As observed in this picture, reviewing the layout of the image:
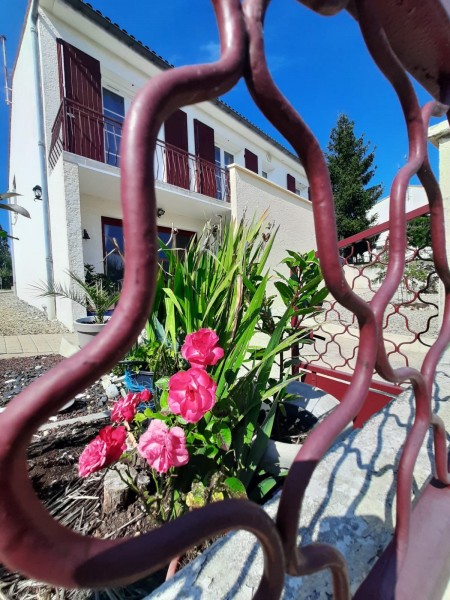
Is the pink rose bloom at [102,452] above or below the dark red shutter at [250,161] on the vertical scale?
below

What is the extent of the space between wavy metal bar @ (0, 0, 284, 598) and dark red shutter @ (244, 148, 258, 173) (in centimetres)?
1082

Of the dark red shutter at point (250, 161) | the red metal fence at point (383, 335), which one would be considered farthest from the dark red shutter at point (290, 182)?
the red metal fence at point (383, 335)

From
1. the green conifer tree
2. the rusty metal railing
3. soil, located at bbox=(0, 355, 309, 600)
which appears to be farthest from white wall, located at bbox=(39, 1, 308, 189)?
the green conifer tree

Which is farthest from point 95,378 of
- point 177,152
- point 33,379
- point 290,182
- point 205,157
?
point 290,182

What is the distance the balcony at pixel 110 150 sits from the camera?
5.17 m

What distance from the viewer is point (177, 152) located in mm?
6953

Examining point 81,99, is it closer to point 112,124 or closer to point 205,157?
point 112,124

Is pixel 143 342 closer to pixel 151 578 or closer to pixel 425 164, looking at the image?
pixel 151 578

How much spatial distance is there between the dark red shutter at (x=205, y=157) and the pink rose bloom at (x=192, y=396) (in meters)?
7.37

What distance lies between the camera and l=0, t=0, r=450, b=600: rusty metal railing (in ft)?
0.51

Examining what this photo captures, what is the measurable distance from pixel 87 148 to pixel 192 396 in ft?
20.2

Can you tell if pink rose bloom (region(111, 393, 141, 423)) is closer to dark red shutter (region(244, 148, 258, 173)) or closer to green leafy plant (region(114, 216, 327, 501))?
green leafy plant (region(114, 216, 327, 501))

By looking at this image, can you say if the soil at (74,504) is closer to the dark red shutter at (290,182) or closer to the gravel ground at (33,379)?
the gravel ground at (33,379)

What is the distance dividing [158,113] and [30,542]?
0.79 ft
